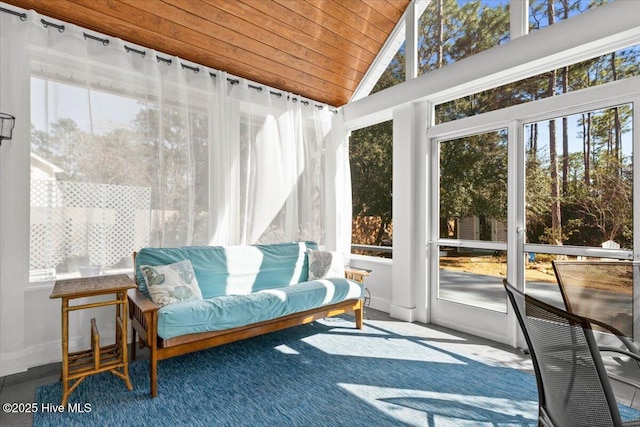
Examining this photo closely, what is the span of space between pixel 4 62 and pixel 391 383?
3651 millimetres

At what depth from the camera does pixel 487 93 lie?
3367 millimetres

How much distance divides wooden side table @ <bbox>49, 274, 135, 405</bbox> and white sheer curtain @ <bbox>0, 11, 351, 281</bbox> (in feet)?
1.99

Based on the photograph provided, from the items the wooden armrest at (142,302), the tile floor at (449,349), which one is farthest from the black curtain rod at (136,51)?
the tile floor at (449,349)

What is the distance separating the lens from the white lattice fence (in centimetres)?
266

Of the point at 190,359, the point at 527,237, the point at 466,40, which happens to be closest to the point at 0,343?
the point at 190,359

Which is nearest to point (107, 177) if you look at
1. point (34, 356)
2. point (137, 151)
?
point (137, 151)

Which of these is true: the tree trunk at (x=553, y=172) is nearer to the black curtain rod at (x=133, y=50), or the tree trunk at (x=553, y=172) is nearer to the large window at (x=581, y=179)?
the large window at (x=581, y=179)

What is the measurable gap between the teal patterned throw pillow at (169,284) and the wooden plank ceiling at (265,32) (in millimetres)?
2061

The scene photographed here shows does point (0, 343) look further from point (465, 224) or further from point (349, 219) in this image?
point (465, 224)

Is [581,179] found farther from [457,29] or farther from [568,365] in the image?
[568,365]

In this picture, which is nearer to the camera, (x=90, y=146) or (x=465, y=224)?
(x=90, y=146)

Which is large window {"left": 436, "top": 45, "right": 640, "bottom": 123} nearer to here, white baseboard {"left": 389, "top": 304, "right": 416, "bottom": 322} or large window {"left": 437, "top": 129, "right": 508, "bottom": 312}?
large window {"left": 437, "top": 129, "right": 508, "bottom": 312}

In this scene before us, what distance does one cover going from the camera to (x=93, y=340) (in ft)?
7.55

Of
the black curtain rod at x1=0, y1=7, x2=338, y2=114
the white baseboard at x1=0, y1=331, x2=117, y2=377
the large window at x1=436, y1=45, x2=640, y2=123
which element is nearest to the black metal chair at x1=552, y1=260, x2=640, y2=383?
the large window at x1=436, y1=45, x2=640, y2=123
